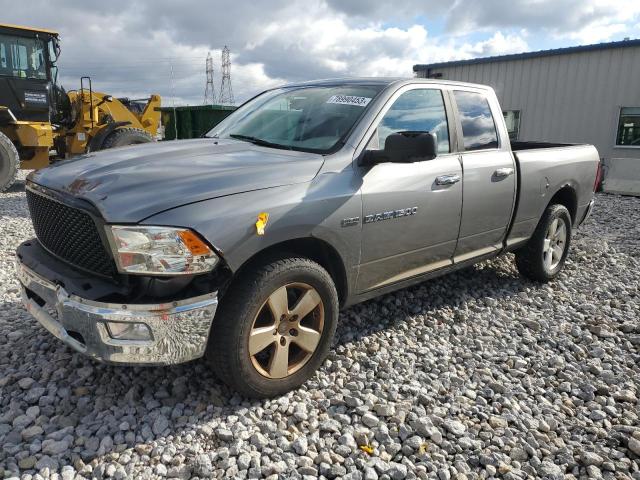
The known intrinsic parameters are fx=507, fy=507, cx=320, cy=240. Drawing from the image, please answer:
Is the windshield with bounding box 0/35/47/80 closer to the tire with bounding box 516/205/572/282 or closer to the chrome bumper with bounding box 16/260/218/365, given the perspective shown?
the chrome bumper with bounding box 16/260/218/365

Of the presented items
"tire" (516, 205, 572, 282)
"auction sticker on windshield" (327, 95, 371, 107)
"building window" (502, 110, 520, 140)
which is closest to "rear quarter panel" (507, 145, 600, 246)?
"tire" (516, 205, 572, 282)

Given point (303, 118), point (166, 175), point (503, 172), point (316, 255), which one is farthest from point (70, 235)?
point (503, 172)

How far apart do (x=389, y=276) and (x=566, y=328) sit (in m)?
1.68

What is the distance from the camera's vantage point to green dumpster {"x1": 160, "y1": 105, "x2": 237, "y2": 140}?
13625 mm

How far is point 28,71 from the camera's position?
10.2 meters

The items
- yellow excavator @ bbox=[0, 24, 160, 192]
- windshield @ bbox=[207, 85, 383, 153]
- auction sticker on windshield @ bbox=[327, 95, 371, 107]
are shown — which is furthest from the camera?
yellow excavator @ bbox=[0, 24, 160, 192]

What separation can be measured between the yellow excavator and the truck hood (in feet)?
25.7

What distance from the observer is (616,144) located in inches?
531

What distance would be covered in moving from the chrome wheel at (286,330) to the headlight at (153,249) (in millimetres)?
542

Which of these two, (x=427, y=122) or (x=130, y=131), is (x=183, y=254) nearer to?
(x=427, y=122)

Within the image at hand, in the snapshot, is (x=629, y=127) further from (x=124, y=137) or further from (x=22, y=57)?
(x=22, y=57)

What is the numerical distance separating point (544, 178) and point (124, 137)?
29.4 ft

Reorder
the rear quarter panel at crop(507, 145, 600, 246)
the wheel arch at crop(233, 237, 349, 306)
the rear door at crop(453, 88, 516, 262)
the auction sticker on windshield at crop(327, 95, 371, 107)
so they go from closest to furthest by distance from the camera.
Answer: the wheel arch at crop(233, 237, 349, 306), the auction sticker on windshield at crop(327, 95, 371, 107), the rear door at crop(453, 88, 516, 262), the rear quarter panel at crop(507, 145, 600, 246)

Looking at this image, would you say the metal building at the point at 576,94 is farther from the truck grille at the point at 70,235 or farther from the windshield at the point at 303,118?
the truck grille at the point at 70,235
